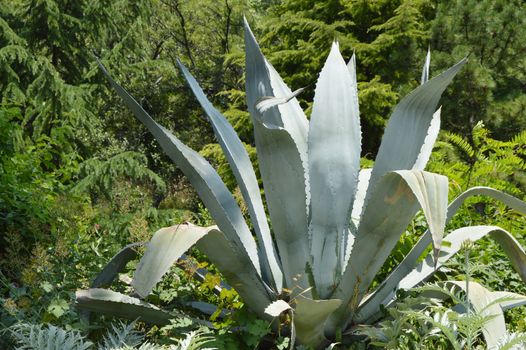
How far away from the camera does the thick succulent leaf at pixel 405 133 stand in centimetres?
269

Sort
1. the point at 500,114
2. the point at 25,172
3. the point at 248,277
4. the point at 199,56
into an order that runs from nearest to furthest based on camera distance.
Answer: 1. the point at 248,277
2. the point at 25,172
3. the point at 500,114
4. the point at 199,56

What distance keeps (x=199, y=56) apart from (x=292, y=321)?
1538cm

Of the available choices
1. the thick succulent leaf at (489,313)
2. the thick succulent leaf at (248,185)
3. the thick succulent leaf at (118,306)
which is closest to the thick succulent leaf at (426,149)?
the thick succulent leaf at (489,313)

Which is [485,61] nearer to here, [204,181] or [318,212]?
[318,212]

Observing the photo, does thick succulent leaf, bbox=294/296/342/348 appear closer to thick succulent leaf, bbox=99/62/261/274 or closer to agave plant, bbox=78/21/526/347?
agave plant, bbox=78/21/526/347

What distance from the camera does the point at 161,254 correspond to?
7.28 ft

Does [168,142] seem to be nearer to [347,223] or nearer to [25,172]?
[347,223]

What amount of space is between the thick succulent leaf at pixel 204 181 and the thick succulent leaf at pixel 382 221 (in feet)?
1.32

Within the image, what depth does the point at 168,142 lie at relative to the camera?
255cm

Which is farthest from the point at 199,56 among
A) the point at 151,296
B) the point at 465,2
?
the point at 151,296

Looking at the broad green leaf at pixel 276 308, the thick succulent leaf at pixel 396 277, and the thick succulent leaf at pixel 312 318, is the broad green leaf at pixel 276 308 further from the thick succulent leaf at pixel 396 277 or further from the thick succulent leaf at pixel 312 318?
the thick succulent leaf at pixel 396 277

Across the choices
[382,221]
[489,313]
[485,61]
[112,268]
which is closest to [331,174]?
[382,221]

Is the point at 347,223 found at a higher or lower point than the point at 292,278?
higher

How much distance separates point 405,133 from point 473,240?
524 mm
